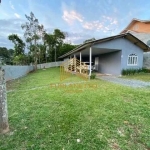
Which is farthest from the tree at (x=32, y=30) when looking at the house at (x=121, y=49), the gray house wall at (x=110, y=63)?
the house at (x=121, y=49)

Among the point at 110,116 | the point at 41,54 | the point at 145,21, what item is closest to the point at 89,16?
the point at 145,21

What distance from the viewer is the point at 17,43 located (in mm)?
32875

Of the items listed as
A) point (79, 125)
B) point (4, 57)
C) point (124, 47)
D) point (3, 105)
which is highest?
point (124, 47)

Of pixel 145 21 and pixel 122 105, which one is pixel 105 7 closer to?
pixel 145 21

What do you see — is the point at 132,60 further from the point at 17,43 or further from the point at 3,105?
the point at 17,43

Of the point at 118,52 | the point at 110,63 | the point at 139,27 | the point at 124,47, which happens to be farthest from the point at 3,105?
the point at 139,27

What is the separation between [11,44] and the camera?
32.6m

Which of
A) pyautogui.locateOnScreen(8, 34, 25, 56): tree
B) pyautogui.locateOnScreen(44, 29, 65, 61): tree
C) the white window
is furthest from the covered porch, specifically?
pyautogui.locateOnScreen(8, 34, 25, 56): tree

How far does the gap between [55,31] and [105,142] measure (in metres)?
32.8

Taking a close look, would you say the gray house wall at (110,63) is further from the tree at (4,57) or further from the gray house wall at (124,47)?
the tree at (4,57)

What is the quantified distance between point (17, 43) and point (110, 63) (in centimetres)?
2629

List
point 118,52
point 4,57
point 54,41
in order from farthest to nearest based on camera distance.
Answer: point 54,41, point 118,52, point 4,57

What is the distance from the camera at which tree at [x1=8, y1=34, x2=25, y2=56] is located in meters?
31.5

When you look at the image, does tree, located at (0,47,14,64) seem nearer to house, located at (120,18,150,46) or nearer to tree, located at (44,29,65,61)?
tree, located at (44,29,65,61)
